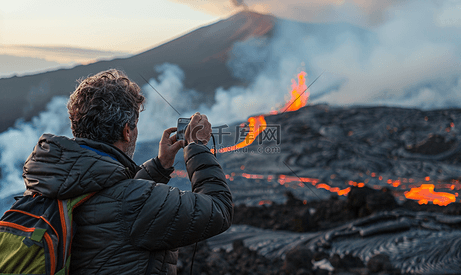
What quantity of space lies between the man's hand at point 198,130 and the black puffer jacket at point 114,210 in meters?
0.35

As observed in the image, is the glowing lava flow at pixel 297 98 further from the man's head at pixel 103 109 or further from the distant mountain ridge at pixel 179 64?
the man's head at pixel 103 109

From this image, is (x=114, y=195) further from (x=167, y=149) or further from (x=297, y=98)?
(x=297, y=98)

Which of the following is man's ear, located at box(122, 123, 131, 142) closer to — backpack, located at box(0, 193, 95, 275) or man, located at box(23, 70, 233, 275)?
man, located at box(23, 70, 233, 275)

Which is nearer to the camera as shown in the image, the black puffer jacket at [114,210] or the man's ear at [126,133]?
the black puffer jacket at [114,210]

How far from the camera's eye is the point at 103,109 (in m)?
1.31

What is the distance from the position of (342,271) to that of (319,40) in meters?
21.2

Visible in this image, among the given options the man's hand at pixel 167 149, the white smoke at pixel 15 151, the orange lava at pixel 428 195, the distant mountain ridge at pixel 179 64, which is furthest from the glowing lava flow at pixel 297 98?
the man's hand at pixel 167 149

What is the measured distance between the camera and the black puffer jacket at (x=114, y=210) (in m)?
1.06

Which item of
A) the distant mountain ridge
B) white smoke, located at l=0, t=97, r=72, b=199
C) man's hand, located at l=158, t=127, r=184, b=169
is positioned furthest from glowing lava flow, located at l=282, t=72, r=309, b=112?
man's hand, located at l=158, t=127, r=184, b=169

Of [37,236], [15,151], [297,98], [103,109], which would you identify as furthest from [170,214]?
[297,98]

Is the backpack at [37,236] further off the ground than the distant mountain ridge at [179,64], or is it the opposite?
the distant mountain ridge at [179,64]

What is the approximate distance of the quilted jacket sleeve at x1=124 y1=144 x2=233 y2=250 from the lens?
44.1 inches

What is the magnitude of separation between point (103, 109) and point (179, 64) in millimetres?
17163

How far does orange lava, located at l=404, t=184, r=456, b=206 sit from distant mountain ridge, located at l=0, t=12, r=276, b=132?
9552mm
